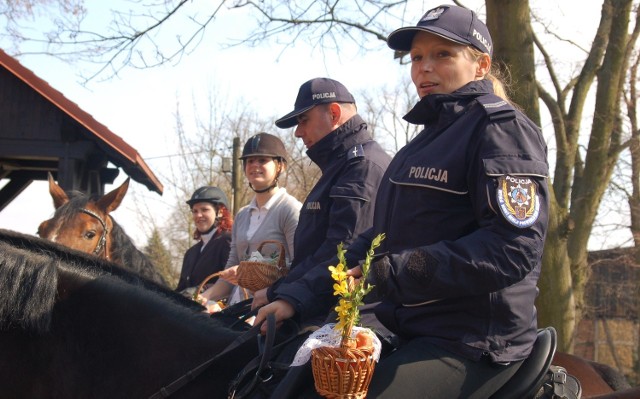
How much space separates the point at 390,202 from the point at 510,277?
637mm

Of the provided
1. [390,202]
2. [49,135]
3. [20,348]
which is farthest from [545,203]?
[49,135]

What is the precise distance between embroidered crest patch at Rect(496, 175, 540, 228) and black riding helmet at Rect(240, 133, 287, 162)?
3.78 m

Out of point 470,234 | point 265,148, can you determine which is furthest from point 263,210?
point 470,234

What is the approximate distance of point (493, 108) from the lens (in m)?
2.77

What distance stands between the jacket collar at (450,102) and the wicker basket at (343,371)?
1032 mm

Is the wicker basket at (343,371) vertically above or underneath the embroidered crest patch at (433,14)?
underneath

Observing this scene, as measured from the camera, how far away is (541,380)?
2764 mm

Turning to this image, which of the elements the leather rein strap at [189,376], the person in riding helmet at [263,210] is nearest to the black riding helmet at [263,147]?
the person in riding helmet at [263,210]

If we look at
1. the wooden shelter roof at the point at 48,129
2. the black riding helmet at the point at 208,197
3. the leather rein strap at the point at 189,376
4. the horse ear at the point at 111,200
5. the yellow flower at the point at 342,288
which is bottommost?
the leather rein strap at the point at 189,376

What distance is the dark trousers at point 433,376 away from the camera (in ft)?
8.50

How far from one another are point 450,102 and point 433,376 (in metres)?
1.07

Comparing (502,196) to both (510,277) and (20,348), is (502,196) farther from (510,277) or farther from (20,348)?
(20,348)

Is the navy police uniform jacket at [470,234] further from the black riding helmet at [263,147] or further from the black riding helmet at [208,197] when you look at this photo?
the black riding helmet at [208,197]

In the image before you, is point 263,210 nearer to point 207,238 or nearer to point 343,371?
point 207,238
